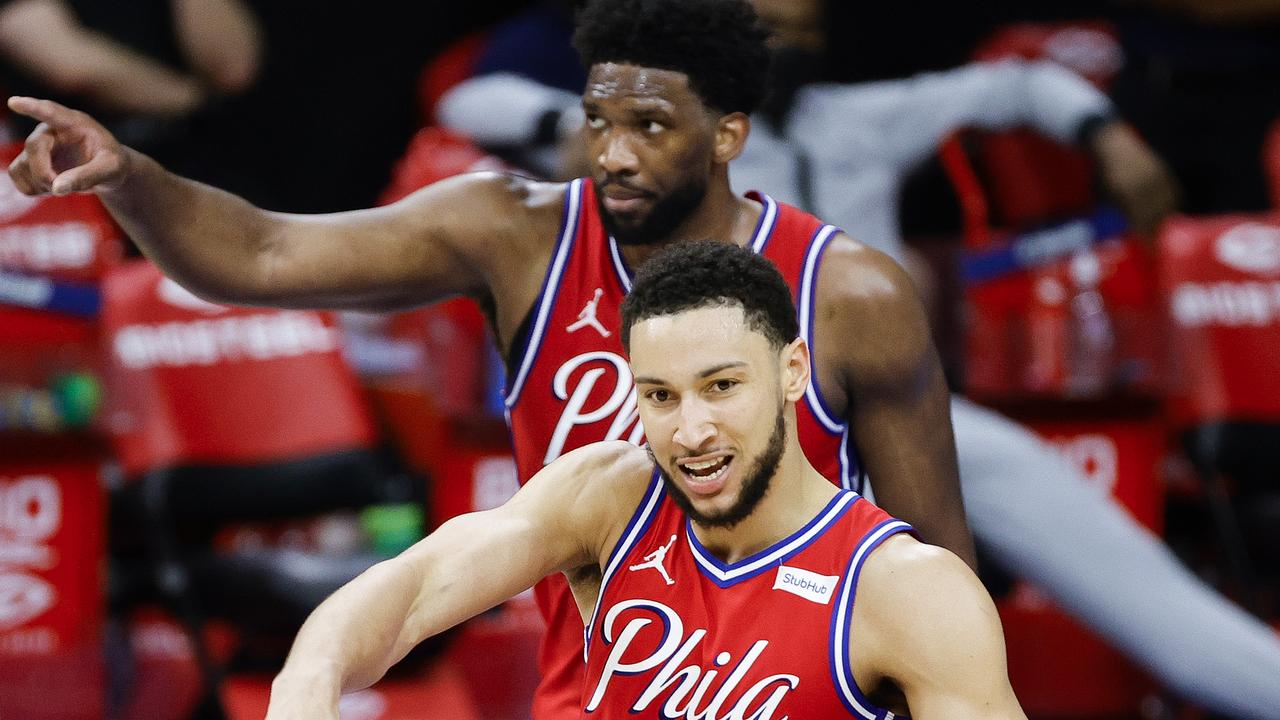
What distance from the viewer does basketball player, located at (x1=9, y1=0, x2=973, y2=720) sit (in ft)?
10.2

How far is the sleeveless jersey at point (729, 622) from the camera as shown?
8.68ft

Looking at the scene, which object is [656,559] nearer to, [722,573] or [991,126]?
[722,573]

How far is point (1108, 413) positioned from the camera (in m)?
5.20

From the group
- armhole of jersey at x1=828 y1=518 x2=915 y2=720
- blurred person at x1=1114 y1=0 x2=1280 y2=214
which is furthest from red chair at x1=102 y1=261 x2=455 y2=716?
blurred person at x1=1114 y1=0 x2=1280 y2=214

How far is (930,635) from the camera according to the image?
2.53 m

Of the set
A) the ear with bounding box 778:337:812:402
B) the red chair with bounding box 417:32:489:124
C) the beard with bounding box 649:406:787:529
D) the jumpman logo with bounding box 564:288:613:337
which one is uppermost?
the ear with bounding box 778:337:812:402

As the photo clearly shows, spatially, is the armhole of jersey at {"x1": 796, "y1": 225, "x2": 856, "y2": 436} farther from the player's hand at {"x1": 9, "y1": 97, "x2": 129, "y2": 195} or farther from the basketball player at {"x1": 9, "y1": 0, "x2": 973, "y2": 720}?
the player's hand at {"x1": 9, "y1": 97, "x2": 129, "y2": 195}

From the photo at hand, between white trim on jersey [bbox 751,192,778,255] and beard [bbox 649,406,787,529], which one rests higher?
white trim on jersey [bbox 751,192,778,255]

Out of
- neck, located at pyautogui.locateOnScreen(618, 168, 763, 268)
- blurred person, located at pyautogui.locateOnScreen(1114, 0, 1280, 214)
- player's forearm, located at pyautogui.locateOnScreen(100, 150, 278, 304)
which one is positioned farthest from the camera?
blurred person, located at pyautogui.locateOnScreen(1114, 0, 1280, 214)

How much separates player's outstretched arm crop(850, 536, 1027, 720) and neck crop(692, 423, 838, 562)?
0.14 meters

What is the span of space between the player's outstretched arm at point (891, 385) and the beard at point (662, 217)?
0.25 metres

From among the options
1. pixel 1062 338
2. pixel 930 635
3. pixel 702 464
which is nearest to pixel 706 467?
pixel 702 464

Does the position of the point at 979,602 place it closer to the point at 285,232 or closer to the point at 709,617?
the point at 709,617

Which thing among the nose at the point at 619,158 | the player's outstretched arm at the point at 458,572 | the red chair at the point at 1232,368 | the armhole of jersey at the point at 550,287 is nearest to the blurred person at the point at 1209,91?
the red chair at the point at 1232,368
